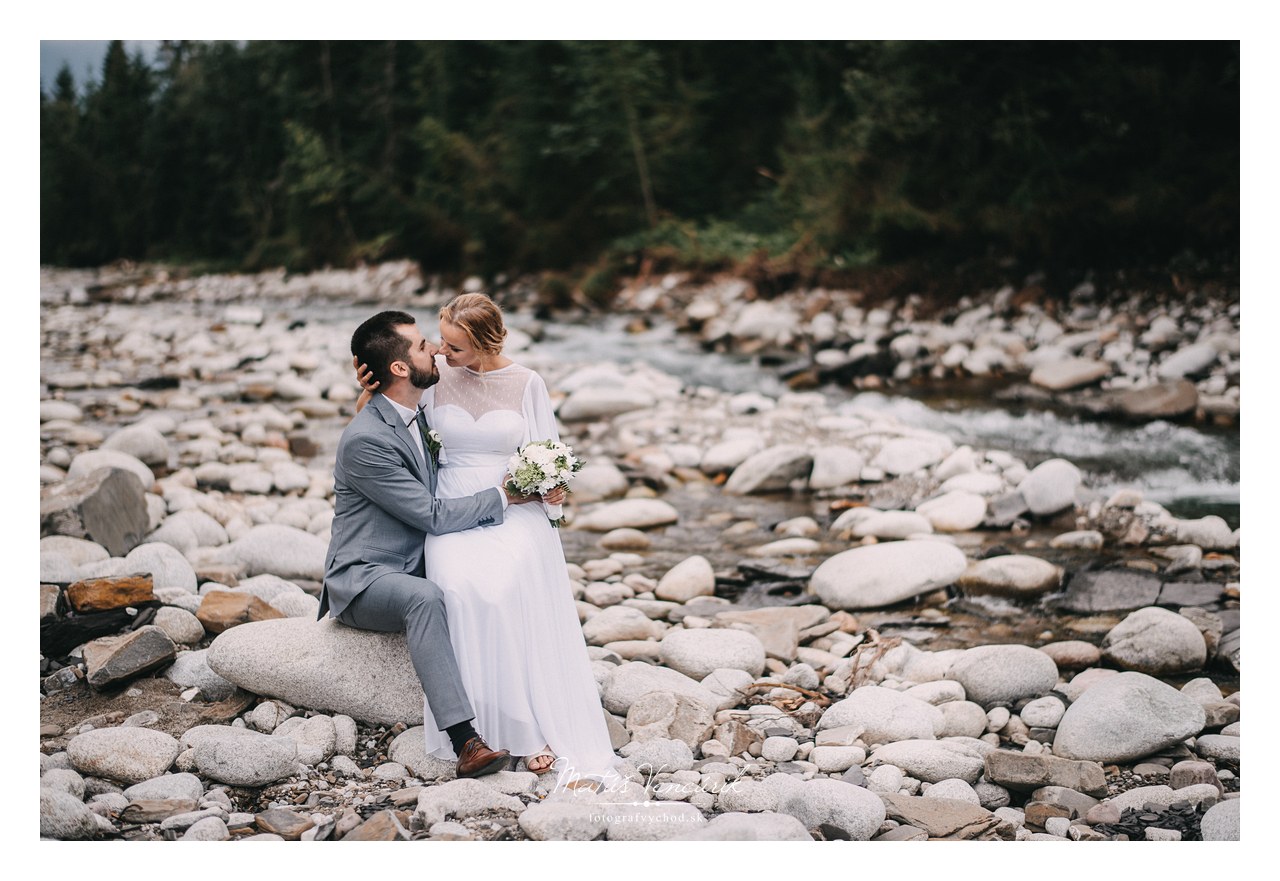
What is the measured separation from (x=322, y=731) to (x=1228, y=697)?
11.4 feet

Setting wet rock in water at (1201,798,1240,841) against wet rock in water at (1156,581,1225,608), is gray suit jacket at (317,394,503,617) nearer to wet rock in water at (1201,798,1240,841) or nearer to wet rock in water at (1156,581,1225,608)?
wet rock in water at (1201,798,1240,841)

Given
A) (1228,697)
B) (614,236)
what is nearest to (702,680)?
(1228,697)

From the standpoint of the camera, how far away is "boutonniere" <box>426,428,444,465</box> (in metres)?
3.32

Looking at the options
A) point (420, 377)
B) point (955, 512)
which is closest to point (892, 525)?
point (955, 512)

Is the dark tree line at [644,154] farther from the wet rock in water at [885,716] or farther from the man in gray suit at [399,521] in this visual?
the wet rock in water at [885,716]

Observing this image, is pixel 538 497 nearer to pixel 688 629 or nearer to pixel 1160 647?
pixel 688 629

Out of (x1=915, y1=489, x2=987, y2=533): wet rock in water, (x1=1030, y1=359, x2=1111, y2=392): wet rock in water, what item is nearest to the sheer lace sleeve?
(x1=915, y1=489, x2=987, y2=533): wet rock in water

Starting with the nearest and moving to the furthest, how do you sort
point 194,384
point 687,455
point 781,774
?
point 781,774
point 687,455
point 194,384

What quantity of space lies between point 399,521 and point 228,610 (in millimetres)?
1206

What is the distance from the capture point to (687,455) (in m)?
7.29

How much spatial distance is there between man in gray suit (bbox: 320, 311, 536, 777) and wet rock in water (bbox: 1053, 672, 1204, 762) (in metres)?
2.06

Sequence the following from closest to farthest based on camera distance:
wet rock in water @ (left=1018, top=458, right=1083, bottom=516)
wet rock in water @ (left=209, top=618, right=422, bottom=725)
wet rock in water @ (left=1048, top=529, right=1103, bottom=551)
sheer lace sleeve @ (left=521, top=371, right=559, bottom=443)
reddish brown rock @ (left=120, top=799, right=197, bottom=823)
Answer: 1. reddish brown rock @ (left=120, top=799, right=197, bottom=823)
2. wet rock in water @ (left=209, top=618, right=422, bottom=725)
3. sheer lace sleeve @ (left=521, top=371, right=559, bottom=443)
4. wet rock in water @ (left=1048, top=529, right=1103, bottom=551)
5. wet rock in water @ (left=1018, top=458, right=1083, bottom=516)

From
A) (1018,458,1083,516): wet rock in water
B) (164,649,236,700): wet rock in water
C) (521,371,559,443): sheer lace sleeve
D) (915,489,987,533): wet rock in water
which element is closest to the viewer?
(521,371,559,443): sheer lace sleeve

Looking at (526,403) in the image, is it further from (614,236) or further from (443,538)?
(614,236)
